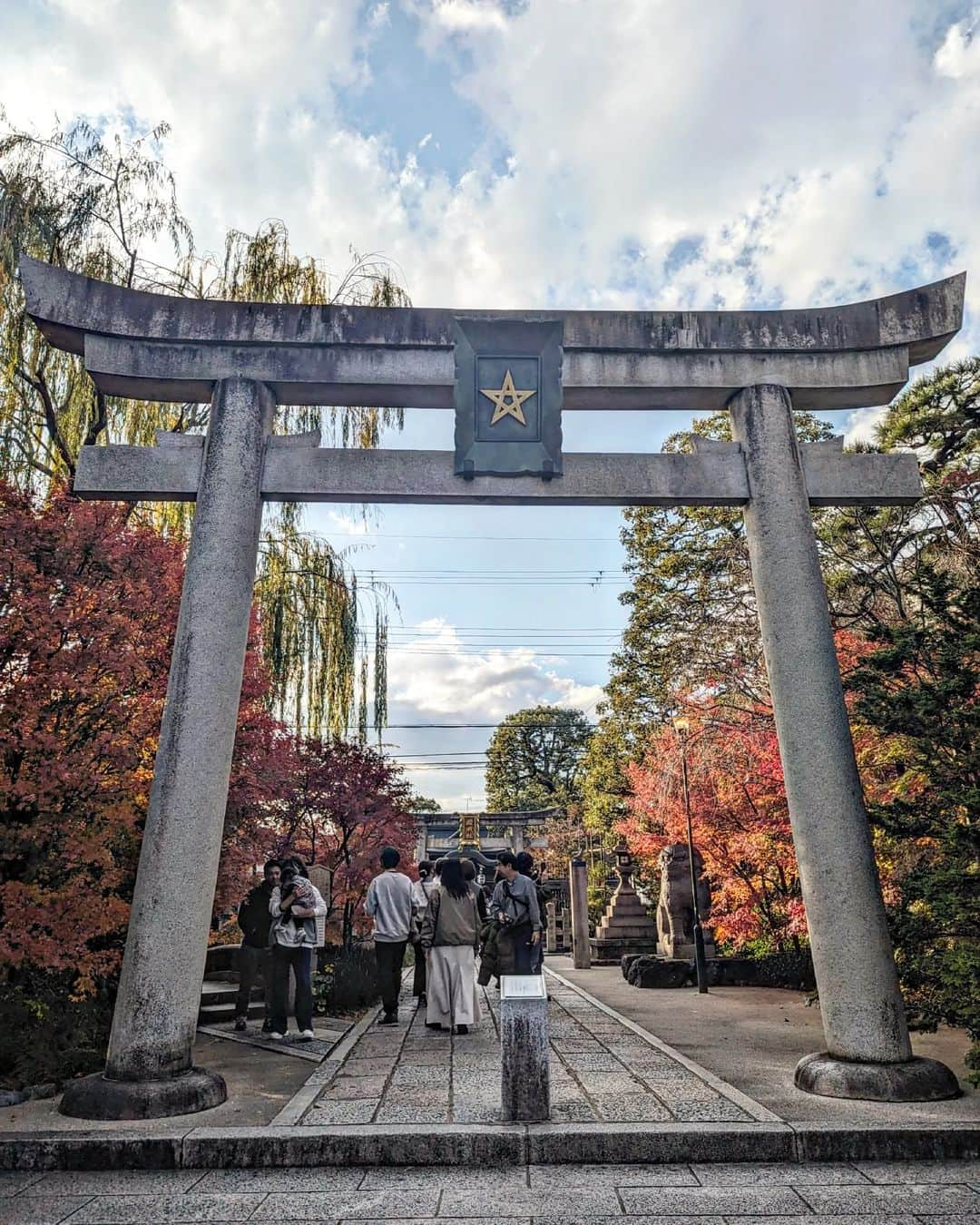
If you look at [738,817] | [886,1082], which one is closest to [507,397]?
[886,1082]

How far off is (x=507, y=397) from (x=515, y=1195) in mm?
5610

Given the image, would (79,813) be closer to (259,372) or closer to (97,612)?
(97,612)

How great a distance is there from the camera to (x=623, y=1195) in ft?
13.3

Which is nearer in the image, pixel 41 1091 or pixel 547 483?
pixel 41 1091

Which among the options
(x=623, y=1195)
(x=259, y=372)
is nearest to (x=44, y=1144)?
(x=623, y=1195)

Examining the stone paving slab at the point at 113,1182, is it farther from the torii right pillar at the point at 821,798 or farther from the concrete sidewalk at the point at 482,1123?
the torii right pillar at the point at 821,798

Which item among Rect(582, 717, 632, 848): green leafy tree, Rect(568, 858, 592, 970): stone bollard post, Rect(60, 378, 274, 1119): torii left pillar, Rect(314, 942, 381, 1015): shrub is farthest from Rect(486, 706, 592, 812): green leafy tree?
Rect(60, 378, 274, 1119): torii left pillar

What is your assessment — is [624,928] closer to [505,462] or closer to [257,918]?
[257,918]

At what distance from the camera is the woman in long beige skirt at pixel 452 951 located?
801 centimetres

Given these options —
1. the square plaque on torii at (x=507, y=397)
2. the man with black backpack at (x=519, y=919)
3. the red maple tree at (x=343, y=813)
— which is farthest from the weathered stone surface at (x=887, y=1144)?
the red maple tree at (x=343, y=813)

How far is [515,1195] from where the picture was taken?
4.06 meters

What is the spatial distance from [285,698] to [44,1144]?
7.48m

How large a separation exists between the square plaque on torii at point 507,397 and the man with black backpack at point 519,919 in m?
3.58

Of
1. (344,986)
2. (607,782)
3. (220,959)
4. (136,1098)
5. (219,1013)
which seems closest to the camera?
(136,1098)
